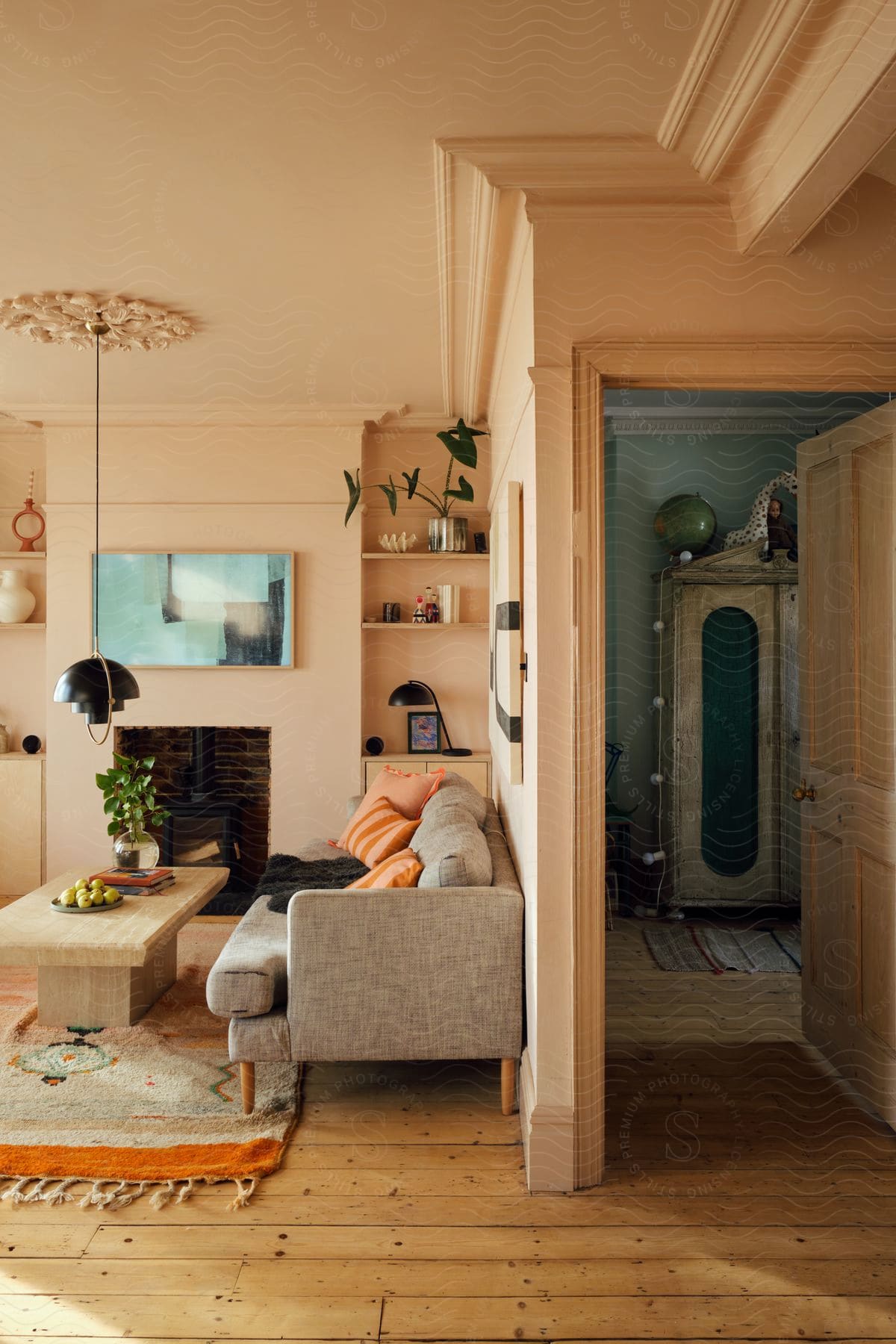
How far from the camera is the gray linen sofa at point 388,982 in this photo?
95.8 inches

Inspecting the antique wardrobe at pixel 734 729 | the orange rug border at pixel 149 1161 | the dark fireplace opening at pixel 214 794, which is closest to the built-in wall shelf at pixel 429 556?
the antique wardrobe at pixel 734 729

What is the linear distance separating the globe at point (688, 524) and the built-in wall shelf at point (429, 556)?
2.89 feet


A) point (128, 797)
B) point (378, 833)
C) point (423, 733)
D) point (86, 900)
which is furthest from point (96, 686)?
point (423, 733)

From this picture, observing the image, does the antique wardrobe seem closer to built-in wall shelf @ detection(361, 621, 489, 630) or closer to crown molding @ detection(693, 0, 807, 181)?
built-in wall shelf @ detection(361, 621, 489, 630)

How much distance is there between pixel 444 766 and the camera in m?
4.54

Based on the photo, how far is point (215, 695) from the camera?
15.3ft

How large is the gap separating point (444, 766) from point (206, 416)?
206 cm

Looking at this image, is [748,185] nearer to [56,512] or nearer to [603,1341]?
[603,1341]

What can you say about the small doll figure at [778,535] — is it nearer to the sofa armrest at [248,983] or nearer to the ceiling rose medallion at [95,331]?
the ceiling rose medallion at [95,331]

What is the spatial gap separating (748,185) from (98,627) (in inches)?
142

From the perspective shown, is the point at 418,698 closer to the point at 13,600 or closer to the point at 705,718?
the point at 705,718

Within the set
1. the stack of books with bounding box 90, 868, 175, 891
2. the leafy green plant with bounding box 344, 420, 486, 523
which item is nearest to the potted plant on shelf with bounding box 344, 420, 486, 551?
the leafy green plant with bounding box 344, 420, 486, 523

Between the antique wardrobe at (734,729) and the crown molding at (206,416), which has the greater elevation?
the crown molding at (206,416)

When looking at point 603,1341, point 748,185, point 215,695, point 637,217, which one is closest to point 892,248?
point 748,185
